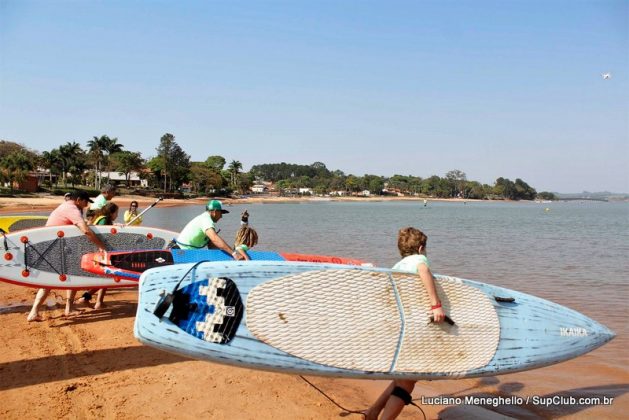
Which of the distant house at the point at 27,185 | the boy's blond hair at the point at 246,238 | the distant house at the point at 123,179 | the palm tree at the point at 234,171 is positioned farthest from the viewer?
the palm tree at the point at 234,171

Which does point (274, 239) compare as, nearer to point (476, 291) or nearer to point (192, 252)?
point (192, 252)

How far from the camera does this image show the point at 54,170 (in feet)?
225

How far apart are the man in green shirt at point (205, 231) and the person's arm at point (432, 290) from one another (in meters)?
2.61

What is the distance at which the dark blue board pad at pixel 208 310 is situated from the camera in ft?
11.0

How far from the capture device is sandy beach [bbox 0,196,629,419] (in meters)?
3.93

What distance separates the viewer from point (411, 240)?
3.64m

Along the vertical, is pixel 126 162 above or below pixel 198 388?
above

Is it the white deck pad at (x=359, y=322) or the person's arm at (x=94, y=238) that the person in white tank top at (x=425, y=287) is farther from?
the person's arm at (x=94, y=238)

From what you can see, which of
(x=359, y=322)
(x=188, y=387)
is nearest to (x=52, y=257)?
(x=188, y=387)

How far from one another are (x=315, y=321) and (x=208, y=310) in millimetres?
792

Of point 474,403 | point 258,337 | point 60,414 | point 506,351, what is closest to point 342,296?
point 258,337

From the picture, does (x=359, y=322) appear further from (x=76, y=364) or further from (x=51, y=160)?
(x=51, y=160)

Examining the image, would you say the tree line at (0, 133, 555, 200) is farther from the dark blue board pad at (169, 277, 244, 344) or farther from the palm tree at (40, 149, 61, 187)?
the dark blue board pad at (169, 277, 244, 344)

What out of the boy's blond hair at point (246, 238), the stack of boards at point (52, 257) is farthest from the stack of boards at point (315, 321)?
the stack of boards at point (52, 257)
